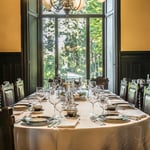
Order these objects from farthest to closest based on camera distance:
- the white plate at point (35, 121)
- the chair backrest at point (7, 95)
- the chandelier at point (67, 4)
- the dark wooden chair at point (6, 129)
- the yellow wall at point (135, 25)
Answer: the yellow wall at point (135, 25)
the chandelier at point (67, 4)
the chair backrest at point (7, 95)
the white plate at point (35, 121)
the dark wooden chair at point (6, 129)

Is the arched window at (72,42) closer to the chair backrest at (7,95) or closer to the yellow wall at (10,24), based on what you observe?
the yellow wall at (10,24)

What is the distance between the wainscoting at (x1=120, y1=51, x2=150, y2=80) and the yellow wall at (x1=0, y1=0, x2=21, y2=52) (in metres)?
2.43

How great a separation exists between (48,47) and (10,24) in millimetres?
1248

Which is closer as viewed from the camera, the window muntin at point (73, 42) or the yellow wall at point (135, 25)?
the yellow wall at point (135, 25)

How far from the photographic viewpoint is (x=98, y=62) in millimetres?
8211

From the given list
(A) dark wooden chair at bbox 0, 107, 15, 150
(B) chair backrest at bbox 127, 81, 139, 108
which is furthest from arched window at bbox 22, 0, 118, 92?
(A) dark wooden chair at bbox 0, 107, 15, 150

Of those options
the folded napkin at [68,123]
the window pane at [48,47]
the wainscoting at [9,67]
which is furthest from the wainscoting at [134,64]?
the folded napkin at [68,123]

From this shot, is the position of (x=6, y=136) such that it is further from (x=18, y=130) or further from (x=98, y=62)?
(x=98, y=62)

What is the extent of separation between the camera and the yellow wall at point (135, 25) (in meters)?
7.39

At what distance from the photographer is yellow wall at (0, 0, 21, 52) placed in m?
7.23

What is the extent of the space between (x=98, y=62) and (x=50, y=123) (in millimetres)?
5827

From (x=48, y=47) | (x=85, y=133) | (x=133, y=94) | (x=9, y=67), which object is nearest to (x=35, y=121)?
(x=85, y=133)

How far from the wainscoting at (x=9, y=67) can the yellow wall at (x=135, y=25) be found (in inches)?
96.6

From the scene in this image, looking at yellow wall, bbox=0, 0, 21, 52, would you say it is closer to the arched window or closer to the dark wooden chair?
the arched window
